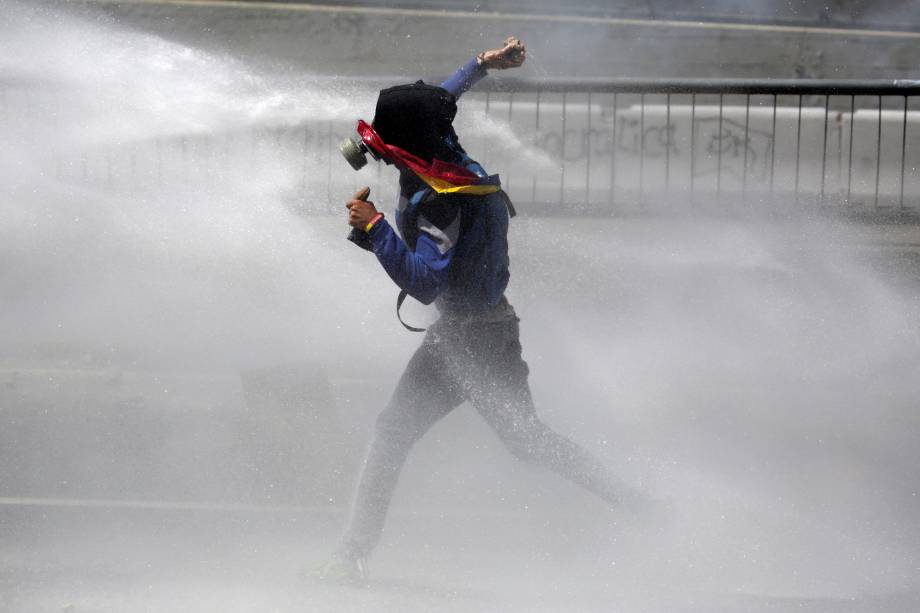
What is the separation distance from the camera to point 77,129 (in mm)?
7152

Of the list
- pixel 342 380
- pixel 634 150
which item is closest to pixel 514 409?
pixel 342 380

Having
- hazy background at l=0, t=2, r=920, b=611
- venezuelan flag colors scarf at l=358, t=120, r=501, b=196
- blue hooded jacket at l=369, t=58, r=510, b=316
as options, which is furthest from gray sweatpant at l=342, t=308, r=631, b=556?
venezuelan flag colors scarf at l=358, t=120, r=501, b=196

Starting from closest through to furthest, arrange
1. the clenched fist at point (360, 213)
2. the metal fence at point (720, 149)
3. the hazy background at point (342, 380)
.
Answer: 1. the clenched fist at point (360, 213)
2. the hazy background at point (342, 380)
3. the metal fence at point (720, 149)

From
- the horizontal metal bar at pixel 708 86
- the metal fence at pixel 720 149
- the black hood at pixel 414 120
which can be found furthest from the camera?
the metal fence at pixel 720 149

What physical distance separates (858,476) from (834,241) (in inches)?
74.6

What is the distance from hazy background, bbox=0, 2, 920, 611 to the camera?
426cm

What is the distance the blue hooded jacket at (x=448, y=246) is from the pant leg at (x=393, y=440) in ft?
0.83

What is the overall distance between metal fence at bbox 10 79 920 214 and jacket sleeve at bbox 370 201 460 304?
8.21 feet

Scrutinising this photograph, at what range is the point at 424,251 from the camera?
3.70m

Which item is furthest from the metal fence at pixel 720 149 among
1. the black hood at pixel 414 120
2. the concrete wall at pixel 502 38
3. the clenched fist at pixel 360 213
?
the clenched fist at pixel 360 213

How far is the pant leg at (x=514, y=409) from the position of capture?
4.01 m

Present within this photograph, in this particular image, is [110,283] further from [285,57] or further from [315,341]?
[285,57]

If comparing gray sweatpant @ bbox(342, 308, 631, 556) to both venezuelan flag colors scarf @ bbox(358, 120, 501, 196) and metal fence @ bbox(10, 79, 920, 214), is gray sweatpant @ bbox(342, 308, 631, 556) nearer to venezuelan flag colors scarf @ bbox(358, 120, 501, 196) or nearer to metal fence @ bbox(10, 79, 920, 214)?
venezuelan flag colors scarf @ bbox(358, 120, 501, 196)

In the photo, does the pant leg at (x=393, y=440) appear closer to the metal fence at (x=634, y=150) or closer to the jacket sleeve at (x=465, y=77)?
the jacket sleeve at (x=465, y=77)
